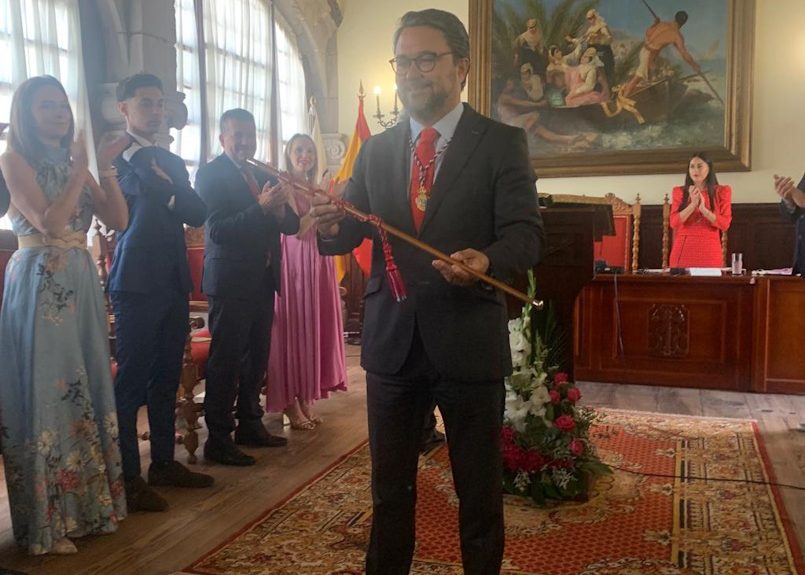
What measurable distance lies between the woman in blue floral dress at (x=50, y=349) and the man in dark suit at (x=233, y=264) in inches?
28.8

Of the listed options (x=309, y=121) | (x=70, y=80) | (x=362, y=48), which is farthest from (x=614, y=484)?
(x=362, y=48)

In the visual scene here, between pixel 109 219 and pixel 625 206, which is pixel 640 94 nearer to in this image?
pixel 625 206

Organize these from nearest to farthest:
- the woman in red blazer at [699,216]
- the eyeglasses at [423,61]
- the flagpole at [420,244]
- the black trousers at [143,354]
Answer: the flagpole at [420,244] < the eyeglasses at [423,61] < the black trousers at [143,354] < the woman in red blazer at [699,216]

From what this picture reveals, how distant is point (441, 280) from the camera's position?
4.83ft

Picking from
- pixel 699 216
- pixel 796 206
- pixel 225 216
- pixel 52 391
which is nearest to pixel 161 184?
pixel 225 216

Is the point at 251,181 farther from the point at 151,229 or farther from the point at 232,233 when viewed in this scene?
the point at 151,229

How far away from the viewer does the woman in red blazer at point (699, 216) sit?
5316 millimetres

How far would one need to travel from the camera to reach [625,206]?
665cm

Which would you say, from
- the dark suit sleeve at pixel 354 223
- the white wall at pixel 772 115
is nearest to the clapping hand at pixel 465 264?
the dark suit sleeve at pixel 354 223

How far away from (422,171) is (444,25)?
29 cm

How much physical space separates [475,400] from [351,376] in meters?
3.87

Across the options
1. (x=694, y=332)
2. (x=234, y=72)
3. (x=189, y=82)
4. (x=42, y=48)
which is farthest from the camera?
(x=234, y=72)

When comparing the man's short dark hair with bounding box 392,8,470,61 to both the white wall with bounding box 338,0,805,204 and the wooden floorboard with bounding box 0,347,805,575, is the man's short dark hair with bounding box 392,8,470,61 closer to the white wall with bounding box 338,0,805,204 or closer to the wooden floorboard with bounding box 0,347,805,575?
the wooden floorboard with bounding box 0,347,805,575

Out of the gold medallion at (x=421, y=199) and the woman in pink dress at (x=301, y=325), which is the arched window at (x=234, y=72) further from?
the gold medallion at (x=421, y=199)
